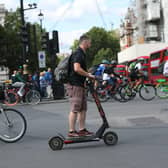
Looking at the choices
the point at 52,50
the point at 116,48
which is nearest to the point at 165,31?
the point at 52,50

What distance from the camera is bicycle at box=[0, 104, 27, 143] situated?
7.10 m

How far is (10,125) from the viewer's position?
7.10 m

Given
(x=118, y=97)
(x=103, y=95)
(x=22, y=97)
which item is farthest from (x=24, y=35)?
(x=118, y=97)

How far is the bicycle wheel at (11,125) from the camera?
7.10m

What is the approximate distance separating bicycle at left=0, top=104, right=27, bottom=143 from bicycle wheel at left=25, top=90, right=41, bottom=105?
997 centimetres

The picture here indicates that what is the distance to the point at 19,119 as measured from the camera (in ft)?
23.5

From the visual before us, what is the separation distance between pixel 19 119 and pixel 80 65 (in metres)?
1.59

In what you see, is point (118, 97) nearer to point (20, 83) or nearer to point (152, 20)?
point (20, 83)

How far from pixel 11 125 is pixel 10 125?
0.02 meters

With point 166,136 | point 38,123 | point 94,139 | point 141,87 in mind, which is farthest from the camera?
point 141,87

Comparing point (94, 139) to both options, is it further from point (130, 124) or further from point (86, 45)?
point (130, 124)

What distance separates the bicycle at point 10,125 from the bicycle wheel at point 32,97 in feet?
32.7

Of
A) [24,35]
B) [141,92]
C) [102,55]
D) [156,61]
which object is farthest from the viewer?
[102,55]

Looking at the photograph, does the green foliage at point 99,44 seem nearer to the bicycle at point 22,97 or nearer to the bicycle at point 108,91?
the bicycle at point 22,97
